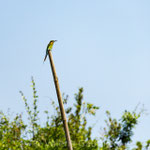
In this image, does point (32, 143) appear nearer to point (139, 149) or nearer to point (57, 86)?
point (139, 149)

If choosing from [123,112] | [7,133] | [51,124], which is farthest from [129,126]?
[7,133]

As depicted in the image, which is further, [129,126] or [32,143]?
[129,126]

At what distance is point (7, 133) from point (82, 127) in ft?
10.4

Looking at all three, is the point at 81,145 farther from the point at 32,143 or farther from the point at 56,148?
the point at 32,143

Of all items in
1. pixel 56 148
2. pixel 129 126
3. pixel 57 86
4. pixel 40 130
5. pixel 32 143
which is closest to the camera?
pixel 57 86

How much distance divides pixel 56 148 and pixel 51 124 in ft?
8.48

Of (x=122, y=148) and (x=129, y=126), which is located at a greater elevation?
(x=129, y=126)

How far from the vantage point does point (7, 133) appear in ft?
42.0

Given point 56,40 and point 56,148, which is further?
point 56,148

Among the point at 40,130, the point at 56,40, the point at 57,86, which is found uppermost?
the point at 40,130

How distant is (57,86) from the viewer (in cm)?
559

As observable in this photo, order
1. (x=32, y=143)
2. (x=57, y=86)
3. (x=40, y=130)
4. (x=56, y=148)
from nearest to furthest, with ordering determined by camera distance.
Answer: (x=57, y=86)
(x=56, y=148)
(x=32, y=143)
(x=40, y=130)

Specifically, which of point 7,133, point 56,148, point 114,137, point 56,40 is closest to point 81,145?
point 56,148

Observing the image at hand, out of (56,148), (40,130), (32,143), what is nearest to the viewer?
(56,148)
